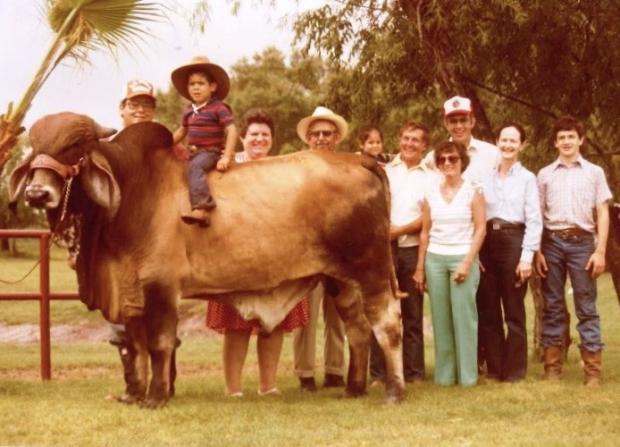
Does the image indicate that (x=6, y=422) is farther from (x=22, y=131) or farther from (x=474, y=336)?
(x=474, y=336)

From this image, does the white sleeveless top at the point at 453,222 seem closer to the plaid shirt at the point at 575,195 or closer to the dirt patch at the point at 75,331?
the plaid shirt at the point at 575,195

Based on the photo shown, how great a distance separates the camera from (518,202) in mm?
8414

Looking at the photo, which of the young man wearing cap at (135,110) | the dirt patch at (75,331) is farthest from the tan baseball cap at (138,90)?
the dirt patch at (75,331)

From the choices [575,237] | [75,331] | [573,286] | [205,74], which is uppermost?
[205,74]

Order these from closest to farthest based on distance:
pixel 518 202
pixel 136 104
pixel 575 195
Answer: pixel 136 104
pixel 575 195
pixel 518 202

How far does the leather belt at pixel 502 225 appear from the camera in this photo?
27.8 ft

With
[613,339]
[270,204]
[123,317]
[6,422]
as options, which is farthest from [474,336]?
[613,339]

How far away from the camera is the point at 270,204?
25.2ft

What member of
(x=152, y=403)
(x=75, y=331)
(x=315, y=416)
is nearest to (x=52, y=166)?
(x=152, y=403)

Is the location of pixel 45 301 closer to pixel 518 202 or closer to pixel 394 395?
pixel 394 395

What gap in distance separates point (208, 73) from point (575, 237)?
3183 millimetres

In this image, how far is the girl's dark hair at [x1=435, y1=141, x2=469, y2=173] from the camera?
27.3ft

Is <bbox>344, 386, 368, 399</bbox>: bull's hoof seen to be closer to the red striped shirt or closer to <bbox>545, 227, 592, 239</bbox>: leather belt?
<bbox>545, 227, 592, 239</bbox>: leather belt

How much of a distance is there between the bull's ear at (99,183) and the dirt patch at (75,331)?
10.4 metres
